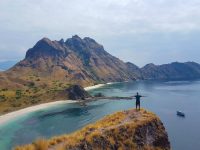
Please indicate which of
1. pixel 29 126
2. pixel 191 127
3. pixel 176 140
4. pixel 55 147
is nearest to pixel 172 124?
pixel 191 127

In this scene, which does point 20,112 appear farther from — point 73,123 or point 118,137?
point 118,137

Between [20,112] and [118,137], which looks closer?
[118,137]

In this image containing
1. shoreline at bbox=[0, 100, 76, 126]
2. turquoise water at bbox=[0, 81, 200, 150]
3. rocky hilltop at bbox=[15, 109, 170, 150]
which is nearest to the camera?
rocky hilltop at bbox=[15, 109, 170, 150]

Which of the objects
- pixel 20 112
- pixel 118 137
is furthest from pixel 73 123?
pixel 118 137

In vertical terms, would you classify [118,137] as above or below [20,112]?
above

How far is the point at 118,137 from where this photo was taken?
1223 inches

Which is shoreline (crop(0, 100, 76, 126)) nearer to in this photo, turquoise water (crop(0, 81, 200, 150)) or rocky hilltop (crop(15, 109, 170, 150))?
turquoise water (crop(0, 81, 200, 150))

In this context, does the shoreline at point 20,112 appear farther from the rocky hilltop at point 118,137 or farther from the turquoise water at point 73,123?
the rocky hilltop at point 118,137

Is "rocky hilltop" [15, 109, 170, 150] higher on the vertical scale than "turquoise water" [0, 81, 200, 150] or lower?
higher

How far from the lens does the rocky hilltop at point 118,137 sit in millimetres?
28859

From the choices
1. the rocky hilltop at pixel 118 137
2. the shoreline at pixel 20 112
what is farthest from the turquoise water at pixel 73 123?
the rocky hilltop at pixel 118 137

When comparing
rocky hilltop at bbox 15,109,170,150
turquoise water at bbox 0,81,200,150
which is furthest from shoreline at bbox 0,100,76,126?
rocky hilltop at bbox 15,109,170,150

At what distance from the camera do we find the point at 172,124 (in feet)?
416

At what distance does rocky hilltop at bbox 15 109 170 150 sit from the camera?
2886cm
